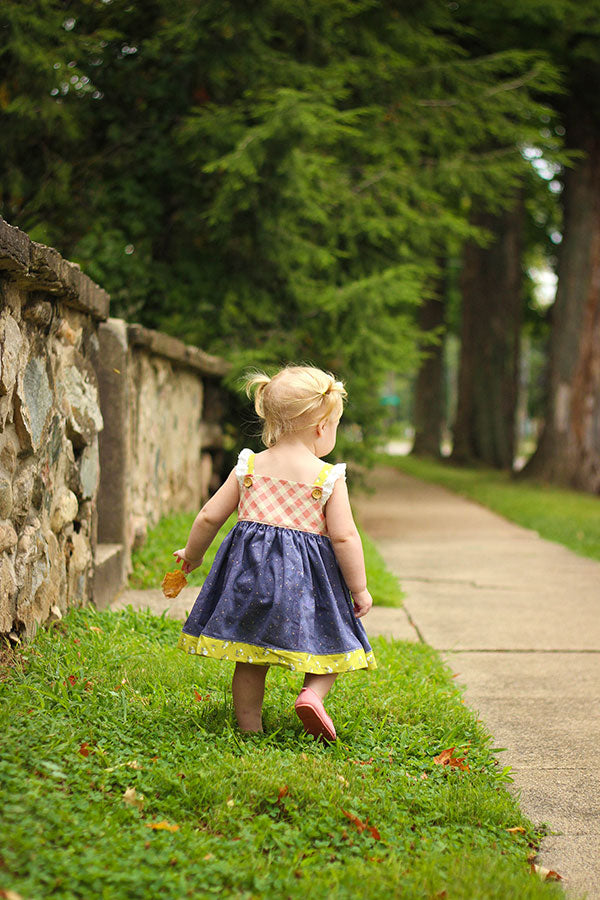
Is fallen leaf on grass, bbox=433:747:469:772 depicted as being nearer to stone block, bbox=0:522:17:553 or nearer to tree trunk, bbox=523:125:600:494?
stone block, bbox=0:522:17:553

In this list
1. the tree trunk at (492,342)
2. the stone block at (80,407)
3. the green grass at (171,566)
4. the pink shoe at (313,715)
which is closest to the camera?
the pink shoe at (313,715)

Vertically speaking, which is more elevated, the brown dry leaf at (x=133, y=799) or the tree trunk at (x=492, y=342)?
the tree trunk at (x=492, y=342)

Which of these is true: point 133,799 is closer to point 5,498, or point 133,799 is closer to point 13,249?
point 5,498

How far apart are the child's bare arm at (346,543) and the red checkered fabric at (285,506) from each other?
0.05 m

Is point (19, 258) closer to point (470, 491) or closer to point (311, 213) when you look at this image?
point (311, 213)

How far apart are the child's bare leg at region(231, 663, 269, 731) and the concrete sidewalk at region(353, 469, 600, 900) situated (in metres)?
0.87

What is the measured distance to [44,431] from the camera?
365 cm

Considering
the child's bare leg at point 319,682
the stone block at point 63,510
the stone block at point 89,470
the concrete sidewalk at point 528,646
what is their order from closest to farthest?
1. the concrete sidewalk at point 528,646
2. the child's bare leg at point 319,682
3. the stone block at point 63,510
4. the stone block at point 89,470

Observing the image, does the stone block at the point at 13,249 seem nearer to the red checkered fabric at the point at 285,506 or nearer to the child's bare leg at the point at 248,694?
the red checkered fabric at the point at 285,506

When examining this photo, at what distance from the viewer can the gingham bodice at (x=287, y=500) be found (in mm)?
3086

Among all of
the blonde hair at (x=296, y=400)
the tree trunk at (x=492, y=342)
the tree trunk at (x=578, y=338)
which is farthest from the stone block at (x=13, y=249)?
the tree trunk at (x=492, y=342)

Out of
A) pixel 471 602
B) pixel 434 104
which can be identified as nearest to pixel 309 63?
pixel 434 104

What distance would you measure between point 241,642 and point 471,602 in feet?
9.95

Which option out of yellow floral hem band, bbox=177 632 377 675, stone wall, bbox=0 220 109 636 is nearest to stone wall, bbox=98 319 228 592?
stone wall, bbox=0 220 109 636
